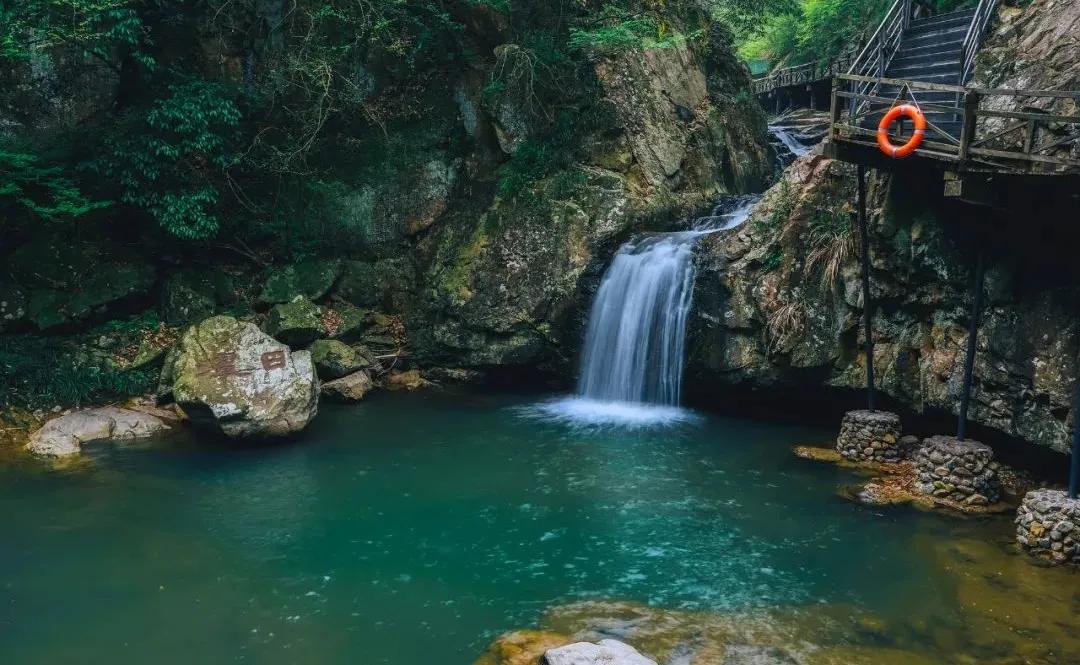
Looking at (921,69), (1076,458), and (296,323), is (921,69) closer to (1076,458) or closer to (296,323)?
(1076,458)

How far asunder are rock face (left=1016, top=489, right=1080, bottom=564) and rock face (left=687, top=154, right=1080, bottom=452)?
45.9 inches

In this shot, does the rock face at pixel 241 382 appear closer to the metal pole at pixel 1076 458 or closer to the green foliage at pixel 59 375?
the green foliage at pixel 59 375

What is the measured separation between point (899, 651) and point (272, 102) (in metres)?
15.3

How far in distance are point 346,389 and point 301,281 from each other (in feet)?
9.65

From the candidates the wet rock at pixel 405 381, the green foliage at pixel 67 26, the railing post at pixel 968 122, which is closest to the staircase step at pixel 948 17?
the railing post at pixel 968 122

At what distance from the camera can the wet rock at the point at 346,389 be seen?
14672mm

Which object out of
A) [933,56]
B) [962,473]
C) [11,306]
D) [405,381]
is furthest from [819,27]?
[11,306]

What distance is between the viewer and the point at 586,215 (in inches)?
588

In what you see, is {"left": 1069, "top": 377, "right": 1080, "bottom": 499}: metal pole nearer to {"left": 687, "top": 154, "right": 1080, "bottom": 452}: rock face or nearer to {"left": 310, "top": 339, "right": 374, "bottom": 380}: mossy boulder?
{"left": 687, "top": 154, "right": 1080, "bottom": 452}: rock face

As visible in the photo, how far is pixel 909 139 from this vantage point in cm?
895

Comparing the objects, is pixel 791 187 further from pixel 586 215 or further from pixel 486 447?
pixel 486 447

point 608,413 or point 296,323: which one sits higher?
point 296,323

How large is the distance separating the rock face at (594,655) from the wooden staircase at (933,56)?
975cm

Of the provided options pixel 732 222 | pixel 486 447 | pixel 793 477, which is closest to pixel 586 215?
pixel 732 222
